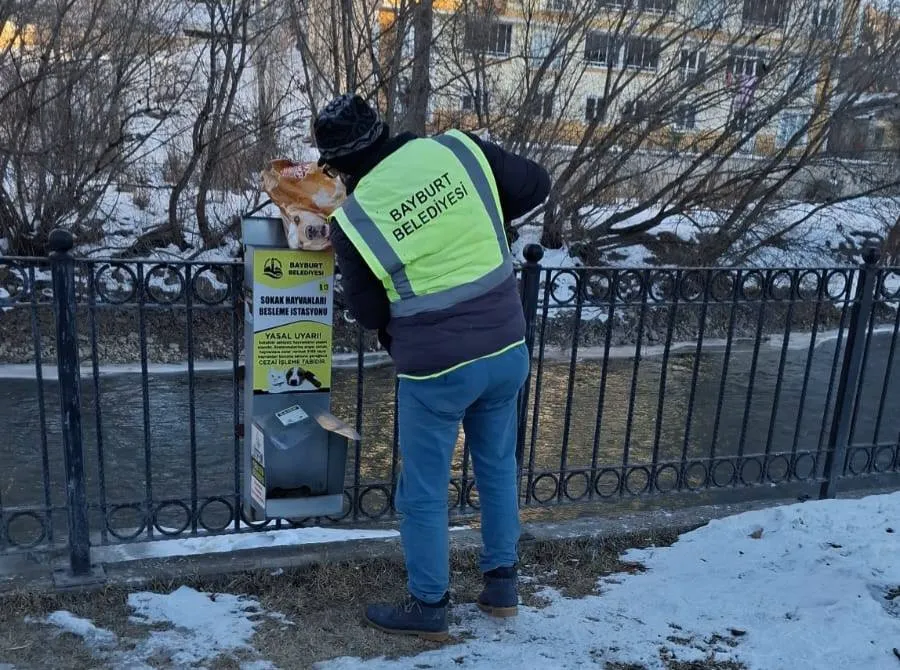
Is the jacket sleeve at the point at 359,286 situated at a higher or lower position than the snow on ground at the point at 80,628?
higher

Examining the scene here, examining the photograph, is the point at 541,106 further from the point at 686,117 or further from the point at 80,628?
the point at 80,628

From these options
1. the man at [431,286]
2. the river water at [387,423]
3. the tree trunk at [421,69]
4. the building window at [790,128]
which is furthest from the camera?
the building window at [790,128]

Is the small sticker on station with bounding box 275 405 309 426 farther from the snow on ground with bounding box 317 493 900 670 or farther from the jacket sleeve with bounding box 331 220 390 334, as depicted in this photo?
the snow on ground with bounding box 317 493 900 670

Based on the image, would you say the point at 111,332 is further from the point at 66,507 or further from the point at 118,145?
the point at 66,507

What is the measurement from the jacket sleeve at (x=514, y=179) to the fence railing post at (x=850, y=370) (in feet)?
7.98

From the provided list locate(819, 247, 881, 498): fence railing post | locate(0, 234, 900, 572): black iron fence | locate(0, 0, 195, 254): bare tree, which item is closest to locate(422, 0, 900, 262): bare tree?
locate(0, 234, 900, 572): black iron fence

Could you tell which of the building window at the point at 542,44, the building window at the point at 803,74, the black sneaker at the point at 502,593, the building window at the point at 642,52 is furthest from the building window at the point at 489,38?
the black sneaker at the point at 502,593

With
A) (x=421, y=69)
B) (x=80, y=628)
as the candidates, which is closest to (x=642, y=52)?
(x=421, y=69)

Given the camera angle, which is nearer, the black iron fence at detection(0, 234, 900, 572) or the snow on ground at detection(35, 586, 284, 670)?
the snow on ground at detection(35, 586, 284, 670)

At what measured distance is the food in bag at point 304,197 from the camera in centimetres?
310

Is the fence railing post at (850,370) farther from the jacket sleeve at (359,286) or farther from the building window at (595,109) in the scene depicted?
the building window at (595,109)

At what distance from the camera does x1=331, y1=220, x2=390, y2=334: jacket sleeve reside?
8.71 feet

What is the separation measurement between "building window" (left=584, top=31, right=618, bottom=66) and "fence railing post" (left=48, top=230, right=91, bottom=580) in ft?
34.9

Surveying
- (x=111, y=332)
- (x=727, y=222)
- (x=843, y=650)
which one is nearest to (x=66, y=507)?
(x=843, y=650)
